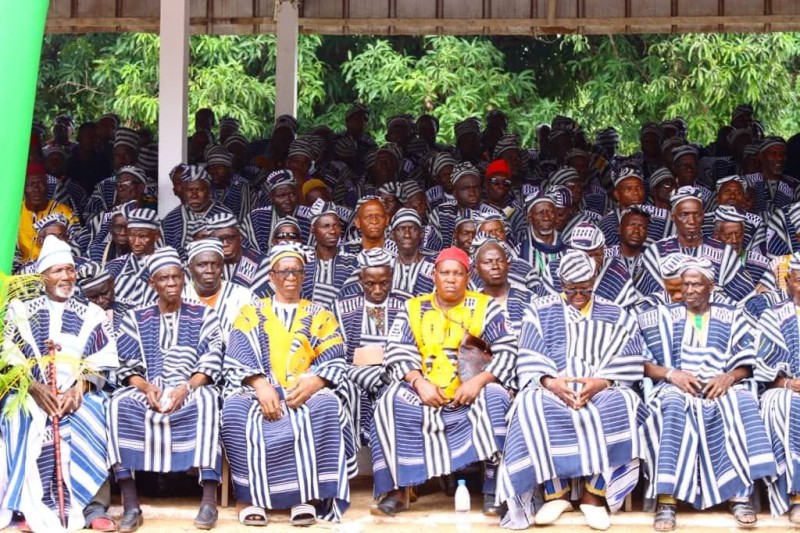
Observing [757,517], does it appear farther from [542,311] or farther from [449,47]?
[449,47]

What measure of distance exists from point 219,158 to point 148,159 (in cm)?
143

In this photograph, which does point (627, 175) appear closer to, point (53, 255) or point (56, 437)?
point (53, 255)

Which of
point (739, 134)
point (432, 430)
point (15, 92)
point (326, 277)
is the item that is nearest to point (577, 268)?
point (432, 430)

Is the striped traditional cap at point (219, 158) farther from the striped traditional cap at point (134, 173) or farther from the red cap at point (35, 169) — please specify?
the red cap at point (35, 169)

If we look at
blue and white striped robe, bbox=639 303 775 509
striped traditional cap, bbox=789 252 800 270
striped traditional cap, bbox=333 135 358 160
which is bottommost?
blue and white striped robe, bbox=639 303 775 509

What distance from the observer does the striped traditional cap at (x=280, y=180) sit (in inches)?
460

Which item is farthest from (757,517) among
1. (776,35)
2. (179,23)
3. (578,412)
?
(776,35)

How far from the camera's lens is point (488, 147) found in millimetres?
14648

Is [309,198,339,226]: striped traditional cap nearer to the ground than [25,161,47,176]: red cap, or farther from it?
nearer to the ground

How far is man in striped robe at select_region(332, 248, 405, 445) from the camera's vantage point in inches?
370

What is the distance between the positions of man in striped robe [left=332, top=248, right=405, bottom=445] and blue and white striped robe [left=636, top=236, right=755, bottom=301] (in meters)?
1.82

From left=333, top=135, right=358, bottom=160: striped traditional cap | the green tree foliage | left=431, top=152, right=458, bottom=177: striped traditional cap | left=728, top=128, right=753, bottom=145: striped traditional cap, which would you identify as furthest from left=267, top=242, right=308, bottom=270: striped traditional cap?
the green tree foliage

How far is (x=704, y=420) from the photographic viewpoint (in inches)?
345

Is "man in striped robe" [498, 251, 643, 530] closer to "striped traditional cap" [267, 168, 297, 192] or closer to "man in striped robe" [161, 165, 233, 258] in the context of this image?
"striped traditional cap" [267, 168, 297, 192]
